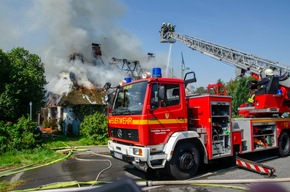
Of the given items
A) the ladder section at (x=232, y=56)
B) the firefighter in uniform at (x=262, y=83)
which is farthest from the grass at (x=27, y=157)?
the ladder section at (x=232, y=56)

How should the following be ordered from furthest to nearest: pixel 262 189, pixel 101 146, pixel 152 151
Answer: pixel 101 146, pixel 152 151, pixel 262 189

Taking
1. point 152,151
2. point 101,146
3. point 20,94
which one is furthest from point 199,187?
point 20,94

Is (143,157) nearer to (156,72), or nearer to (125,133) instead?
(125,133)

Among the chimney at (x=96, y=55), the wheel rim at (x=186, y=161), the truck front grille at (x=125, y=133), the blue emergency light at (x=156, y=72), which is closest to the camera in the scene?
the truck front grille at (x=125, y=133)

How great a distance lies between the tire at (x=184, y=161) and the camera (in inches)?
271

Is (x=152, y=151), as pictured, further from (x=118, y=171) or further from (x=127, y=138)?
(x=118, y=171)

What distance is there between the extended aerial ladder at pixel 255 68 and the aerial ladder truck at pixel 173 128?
3.59 feet

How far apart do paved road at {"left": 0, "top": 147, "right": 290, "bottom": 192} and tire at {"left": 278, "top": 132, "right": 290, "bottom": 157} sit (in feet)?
0.89

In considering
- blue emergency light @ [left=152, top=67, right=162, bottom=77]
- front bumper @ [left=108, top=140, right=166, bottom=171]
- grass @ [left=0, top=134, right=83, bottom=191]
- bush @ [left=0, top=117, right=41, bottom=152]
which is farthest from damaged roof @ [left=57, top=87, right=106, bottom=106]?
blue emergency light @ [left=152, top=67, right=162, bottom=77]

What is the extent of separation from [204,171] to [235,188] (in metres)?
1.86

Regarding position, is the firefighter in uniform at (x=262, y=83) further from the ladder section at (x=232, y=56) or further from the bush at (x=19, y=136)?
the bush at (x=19, y=136)

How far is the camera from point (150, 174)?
7648mm

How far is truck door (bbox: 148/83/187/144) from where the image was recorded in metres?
6.71

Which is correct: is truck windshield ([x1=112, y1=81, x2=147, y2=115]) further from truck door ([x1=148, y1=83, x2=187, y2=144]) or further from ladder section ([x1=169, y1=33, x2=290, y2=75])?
ladder section ([x1=169, y1=33, x2=290, y2=75])
